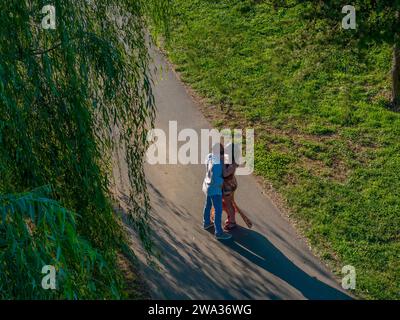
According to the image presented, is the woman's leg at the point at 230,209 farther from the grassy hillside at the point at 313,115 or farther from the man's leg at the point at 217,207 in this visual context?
the grassy hillside at the point at 313,115

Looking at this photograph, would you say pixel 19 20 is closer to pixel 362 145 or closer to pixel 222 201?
pixel 222 201

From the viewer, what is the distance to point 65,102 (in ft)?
23.1

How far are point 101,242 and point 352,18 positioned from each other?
661 centimetres

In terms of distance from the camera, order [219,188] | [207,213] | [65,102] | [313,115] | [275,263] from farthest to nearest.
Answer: [313,115], [207,213], [219,188], [275,263], [65,102]

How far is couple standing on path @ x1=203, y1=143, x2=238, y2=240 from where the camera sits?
32.2 feet

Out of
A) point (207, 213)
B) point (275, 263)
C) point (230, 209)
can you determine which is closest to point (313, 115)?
point (230, 209)

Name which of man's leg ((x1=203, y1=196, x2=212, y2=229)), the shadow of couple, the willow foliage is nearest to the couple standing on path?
man's leg ((x1=203, y1=196, x2=212, y2=229))

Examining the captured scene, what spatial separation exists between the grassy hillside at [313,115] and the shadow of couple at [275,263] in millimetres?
447

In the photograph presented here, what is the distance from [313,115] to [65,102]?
6747 mm

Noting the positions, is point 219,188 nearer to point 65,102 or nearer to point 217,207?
point 217,207

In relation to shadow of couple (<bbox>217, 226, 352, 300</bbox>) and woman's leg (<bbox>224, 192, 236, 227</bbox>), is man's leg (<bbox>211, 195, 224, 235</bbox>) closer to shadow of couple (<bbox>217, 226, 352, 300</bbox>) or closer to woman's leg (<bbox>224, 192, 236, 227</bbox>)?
woman's leg (<bbox>224, 192, 236, 227</bbox>)

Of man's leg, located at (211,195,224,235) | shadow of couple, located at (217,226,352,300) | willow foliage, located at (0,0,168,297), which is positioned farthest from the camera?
man's leg, located at (211,195,224,235)

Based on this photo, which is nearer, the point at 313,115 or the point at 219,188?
the point at 219,188

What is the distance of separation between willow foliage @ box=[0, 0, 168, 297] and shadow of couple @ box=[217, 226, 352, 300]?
2.84 m
